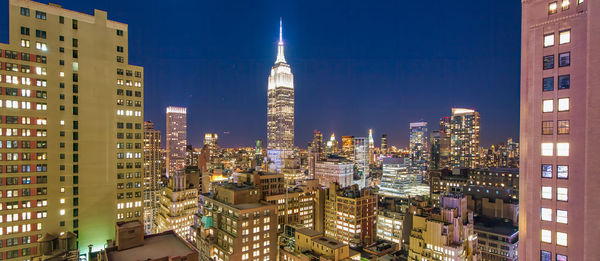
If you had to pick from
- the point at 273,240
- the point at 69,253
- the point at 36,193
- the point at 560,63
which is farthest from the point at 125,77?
the point at 560,63

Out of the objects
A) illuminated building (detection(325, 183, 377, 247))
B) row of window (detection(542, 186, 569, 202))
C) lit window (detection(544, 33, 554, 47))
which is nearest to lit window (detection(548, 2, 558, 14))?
lit window (detection(544, 33, 554, 47))

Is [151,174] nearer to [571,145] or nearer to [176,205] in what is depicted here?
[176,205]

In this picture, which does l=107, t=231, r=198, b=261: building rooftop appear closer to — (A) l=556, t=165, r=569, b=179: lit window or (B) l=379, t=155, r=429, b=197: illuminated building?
(A) l=556, t=165, r=569, b=179: lit window

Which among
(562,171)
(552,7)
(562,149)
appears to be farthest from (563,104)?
(552,7)

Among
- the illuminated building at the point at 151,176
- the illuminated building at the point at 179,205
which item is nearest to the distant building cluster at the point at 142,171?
the illuminated building at the point at 179,205

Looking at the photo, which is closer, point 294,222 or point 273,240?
point 273,240

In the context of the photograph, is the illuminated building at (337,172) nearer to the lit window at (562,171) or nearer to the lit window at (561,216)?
the lit window at (561,216)
